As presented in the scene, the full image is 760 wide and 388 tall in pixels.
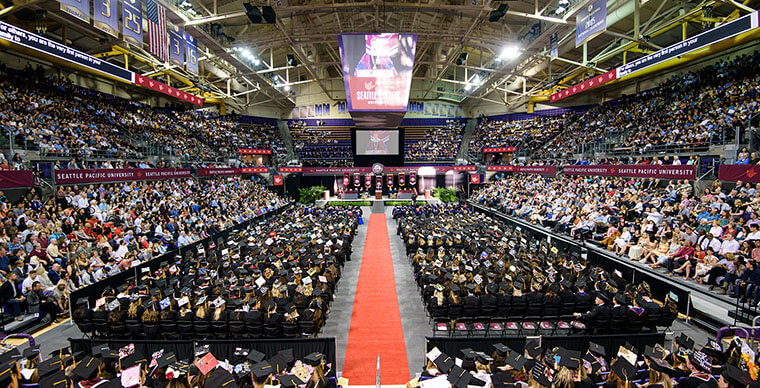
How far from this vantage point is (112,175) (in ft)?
52.1

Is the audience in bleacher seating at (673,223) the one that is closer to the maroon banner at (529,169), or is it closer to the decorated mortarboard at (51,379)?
the maroon banner at (529,169)

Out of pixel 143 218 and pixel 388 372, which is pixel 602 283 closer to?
pixel 388 372

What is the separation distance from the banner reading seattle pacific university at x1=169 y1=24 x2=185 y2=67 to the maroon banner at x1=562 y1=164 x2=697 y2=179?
22121mm

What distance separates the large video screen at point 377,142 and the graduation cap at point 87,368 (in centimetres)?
3336

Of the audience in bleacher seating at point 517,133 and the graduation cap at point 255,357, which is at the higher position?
the audience in bleacher seating at point 517,133

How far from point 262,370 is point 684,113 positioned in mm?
23560

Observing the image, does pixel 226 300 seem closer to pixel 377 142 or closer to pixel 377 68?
pixel 377 68

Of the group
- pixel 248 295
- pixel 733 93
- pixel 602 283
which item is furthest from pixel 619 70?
pixel 248 295

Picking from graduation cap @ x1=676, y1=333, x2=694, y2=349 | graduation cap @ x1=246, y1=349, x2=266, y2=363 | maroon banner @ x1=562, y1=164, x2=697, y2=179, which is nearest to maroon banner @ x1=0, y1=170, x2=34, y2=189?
graduation cap @ x1=246, y1=349, x2=266, y2=363

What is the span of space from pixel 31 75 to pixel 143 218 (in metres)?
12.3

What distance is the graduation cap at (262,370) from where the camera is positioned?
4.71m

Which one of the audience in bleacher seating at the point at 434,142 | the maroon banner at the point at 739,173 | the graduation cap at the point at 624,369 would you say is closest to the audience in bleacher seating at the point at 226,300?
the graduation cap at the point at 624,369

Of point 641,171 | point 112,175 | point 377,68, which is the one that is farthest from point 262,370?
point 641,171

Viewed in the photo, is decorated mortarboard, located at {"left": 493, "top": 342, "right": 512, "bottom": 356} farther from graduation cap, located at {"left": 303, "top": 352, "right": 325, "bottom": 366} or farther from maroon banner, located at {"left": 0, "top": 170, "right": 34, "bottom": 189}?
maroon banner, located at {"left": 0, "top": 170, "right": 34, "bottom": 189}
